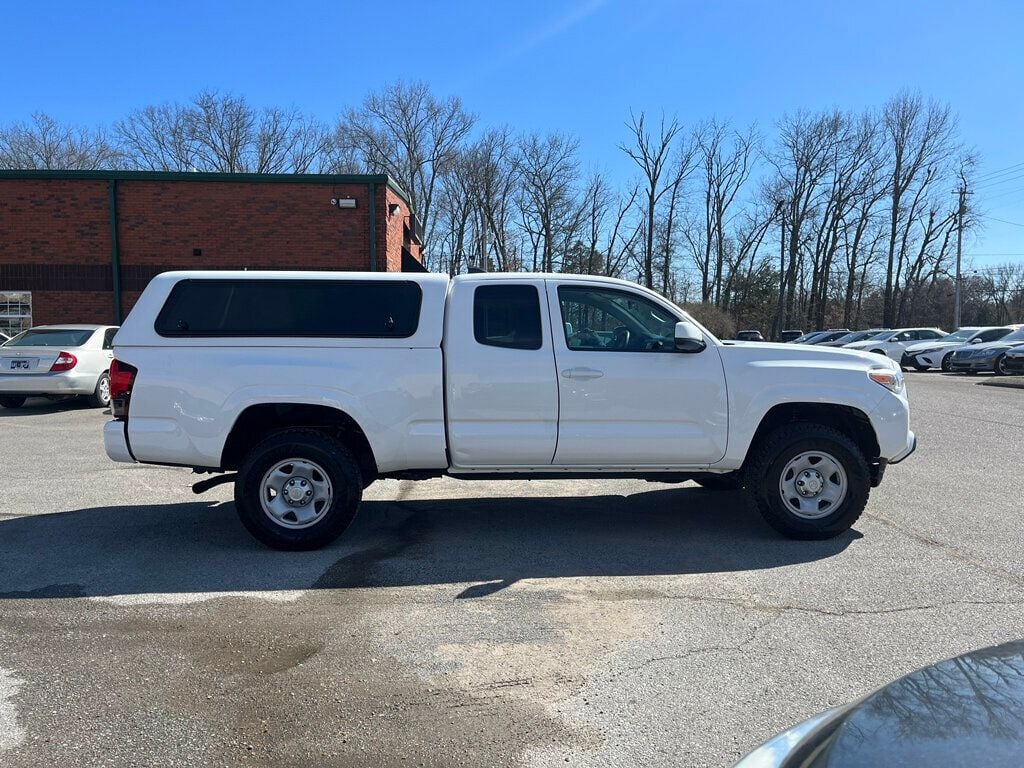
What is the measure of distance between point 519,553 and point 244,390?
2.24m

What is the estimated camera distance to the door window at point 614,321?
5.56 m

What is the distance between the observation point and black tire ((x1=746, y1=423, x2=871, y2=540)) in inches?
220

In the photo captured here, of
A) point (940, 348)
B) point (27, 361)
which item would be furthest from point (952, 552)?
Result: point (940, 348)

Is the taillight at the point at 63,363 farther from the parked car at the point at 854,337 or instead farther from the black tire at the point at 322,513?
the parked car at the point at 854,337

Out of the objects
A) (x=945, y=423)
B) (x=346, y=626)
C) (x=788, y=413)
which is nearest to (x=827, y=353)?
(x=788, y=413)

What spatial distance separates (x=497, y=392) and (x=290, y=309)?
1.61 metres

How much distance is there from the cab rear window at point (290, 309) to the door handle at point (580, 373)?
1131mm

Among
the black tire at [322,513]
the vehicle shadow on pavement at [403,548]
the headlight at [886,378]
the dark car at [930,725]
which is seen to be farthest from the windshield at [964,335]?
the dark car at [930,725]

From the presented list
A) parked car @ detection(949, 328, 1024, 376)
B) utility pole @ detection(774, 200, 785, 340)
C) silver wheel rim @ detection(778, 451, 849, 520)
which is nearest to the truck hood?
silver wheel rim @ detection(778, 451, 849, 520)

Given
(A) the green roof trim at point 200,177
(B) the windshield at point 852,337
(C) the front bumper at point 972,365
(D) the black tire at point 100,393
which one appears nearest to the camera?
(D) the black tire at point 100,393

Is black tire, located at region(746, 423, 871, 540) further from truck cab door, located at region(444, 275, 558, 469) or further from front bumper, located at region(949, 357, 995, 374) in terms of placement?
front bumper, located at region(949, 357, 995, 374)

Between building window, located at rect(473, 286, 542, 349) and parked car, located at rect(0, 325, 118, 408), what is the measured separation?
953 centimetres

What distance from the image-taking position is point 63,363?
41.2 ft

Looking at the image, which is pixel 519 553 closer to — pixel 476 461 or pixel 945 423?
pixel 476 461
